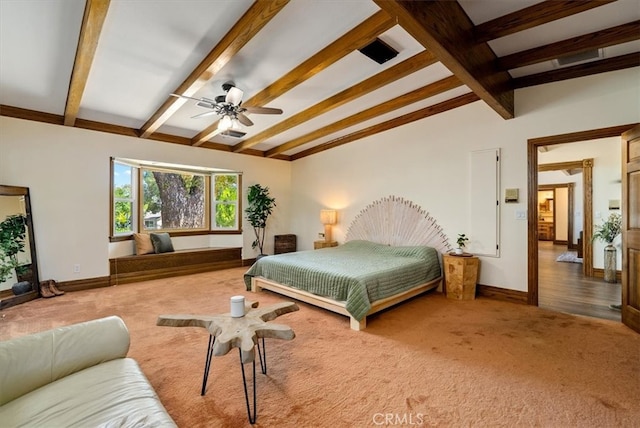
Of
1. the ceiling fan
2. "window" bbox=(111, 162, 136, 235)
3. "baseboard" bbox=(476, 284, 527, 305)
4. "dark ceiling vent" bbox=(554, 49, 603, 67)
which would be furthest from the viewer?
"window" bbox=(111, 162, 136, 235)

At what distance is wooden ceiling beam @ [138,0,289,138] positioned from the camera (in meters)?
2.14

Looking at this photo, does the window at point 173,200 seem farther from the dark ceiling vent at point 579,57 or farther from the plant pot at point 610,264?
the plant pot at point 610,264

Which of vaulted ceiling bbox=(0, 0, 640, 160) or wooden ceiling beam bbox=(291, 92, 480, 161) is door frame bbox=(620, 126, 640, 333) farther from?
wooden ceiling beam bbox=(291, 92, 480, 161)

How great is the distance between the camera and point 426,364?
2.26 metres

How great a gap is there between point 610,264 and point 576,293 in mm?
1368

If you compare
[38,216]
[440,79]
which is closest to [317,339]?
[440,79]

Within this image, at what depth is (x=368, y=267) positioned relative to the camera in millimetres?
3523

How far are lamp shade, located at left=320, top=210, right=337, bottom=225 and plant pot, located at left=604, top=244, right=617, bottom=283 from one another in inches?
184

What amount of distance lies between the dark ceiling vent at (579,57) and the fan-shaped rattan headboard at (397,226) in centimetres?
241

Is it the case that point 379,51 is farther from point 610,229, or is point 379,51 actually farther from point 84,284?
point 84,284

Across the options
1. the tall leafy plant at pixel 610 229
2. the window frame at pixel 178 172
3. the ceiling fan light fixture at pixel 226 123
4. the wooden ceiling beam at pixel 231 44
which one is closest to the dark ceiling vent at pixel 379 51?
the wooden ceiling beam at pixel 231 44

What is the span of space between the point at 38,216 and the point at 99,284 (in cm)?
128

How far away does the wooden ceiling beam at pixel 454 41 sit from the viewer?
1.84 m

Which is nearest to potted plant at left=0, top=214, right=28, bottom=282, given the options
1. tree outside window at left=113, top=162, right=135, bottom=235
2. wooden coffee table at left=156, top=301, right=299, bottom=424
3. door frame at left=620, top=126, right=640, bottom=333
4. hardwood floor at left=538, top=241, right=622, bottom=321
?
tree outside window at left=113, top=162, right=135, bottom=235
